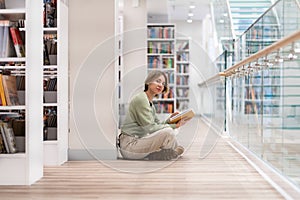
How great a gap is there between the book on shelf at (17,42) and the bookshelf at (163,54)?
26.2 ft

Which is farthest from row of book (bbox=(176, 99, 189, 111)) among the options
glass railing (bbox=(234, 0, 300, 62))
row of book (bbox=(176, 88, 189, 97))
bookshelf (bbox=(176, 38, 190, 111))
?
glass railing (bbox=(234, 0, 300, 62))

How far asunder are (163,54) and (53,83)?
7425 mm

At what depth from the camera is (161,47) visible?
1223 cm

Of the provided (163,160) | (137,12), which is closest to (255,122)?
(163,160)

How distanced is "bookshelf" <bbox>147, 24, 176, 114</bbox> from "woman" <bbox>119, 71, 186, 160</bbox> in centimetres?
651

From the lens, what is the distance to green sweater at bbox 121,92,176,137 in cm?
510

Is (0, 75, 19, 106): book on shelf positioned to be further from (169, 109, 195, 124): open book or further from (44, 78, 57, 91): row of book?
(169, 109, 195, 124): open book

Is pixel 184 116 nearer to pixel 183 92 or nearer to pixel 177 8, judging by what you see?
pixel 177 8

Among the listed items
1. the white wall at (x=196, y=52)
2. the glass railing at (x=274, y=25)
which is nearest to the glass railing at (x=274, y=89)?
the glass railing at (x=274, y=25)

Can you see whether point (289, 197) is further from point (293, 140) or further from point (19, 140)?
point (19, 140)

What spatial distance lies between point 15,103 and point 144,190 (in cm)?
117

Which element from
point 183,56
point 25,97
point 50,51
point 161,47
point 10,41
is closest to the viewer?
point 25,97

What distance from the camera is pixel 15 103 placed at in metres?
3.87

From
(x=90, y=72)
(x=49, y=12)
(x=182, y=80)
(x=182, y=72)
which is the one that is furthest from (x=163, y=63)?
(x=49, y=12)
